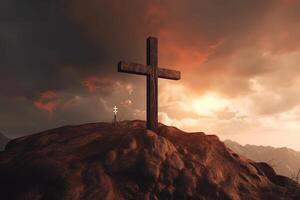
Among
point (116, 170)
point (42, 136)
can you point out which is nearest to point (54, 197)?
point (116, 170)

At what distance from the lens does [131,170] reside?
1059 centimetres

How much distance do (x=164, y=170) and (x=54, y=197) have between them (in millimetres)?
3581

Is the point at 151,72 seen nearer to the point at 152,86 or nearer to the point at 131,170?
the point at 152,86

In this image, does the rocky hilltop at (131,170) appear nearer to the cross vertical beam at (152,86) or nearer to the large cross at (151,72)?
the cross vertical beam at (152,86)

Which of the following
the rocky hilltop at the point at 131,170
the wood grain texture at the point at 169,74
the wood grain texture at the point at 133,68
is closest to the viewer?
the rocky hilltop at the point at 131,170

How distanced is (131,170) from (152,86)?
4040 millimetres

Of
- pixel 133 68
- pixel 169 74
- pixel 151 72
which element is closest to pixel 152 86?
pixel 151 72

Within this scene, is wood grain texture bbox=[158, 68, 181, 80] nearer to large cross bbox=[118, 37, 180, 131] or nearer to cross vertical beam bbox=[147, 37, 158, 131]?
large cross bbox=[118, 37, 180, 131]

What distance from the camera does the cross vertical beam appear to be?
516 inches

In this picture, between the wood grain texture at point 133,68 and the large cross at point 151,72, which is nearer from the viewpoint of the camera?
the wood grain texture at point 133,68

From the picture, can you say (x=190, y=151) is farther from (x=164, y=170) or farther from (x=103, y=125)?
(x=103, y=125)

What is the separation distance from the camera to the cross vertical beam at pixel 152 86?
13095mm

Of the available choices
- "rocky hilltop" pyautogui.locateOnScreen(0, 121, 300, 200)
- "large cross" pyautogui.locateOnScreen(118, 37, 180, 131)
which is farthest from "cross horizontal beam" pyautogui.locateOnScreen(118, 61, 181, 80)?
"rocky hilltop" pyautogui.locateOnScreen(0, 121, 300, 200)

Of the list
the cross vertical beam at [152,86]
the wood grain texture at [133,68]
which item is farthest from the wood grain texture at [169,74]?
the wood grain texture at [133,68]
